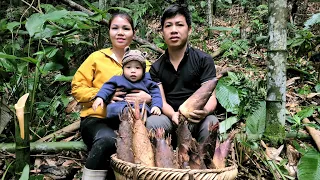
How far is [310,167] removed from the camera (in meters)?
2.60

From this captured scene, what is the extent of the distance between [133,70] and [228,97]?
4.18ft

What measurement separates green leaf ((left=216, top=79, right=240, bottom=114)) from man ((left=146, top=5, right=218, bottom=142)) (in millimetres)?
631

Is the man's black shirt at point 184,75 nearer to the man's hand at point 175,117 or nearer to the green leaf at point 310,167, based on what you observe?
the man's hand at point 175,117

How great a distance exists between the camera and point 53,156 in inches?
126

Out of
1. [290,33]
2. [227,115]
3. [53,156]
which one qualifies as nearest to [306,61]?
[290,33]

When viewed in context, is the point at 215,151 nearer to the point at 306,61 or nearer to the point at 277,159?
the point at 277,159

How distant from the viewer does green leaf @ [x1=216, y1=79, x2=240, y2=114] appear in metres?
3.57

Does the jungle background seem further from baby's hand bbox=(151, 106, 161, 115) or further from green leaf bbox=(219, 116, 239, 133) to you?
baby's hand bbox=(151, 106, 161, 115)

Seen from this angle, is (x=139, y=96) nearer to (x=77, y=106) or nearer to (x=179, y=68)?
(x=179, y=68)

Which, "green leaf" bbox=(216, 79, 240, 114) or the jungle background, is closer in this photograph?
the jungle background

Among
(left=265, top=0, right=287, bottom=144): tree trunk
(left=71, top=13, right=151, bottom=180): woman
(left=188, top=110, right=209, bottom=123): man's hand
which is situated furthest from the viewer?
(left=265, top=0, right=287, bottom=144): tree trunk

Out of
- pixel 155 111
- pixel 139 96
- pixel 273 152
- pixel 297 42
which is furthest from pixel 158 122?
pixel 297 42

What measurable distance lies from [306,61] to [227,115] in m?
1.93

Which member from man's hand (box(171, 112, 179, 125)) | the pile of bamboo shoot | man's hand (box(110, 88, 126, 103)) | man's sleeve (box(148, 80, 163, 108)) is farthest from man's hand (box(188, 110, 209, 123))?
man's hand (box(110, 88, 126, 103))
